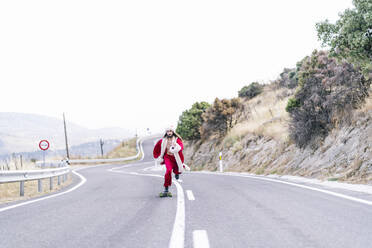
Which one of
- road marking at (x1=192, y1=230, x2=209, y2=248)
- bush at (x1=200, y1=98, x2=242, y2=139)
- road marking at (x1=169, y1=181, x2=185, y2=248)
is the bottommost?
road marking at (x1=192, y1=230, x2=209, y2=248)

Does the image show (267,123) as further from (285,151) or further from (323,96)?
(323,96)

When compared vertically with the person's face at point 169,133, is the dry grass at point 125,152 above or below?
above

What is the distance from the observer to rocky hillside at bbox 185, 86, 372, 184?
12.4 meters

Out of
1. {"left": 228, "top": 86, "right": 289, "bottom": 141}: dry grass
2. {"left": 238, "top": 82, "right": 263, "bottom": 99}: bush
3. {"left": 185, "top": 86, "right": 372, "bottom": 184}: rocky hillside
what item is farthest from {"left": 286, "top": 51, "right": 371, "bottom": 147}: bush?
{"left": 238, "top": 82, "right": 263, "bottom": 99}: bush

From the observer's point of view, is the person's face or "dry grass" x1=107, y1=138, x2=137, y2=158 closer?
the person's face

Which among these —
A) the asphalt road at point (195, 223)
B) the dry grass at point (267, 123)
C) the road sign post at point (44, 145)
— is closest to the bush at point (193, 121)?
the dry grass at point (267, 123)

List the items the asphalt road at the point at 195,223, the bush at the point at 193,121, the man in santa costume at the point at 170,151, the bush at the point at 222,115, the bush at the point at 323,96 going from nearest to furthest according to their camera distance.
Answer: the asphalt road at the point at 195,223 < the man in santa costume at the point at 170,151 < the bush at the point at 323,96 < the bush at the point at 222,115 < the bush at the point at 193,121

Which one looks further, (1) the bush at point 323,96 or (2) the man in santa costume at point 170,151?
(1) the bush at point 323,96

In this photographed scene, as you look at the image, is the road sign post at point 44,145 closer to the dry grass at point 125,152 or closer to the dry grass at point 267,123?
the dry grass at point 267,123

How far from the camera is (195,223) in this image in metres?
5.44

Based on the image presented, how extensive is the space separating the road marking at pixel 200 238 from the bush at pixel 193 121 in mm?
33945

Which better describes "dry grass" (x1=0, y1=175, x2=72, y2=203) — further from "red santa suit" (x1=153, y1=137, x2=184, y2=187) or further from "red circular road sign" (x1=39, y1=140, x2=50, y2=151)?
"red santa suit" (x1=153, y1=137, x2=184, y2=187)

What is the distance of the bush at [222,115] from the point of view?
32.0m

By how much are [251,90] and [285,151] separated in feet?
94.4
